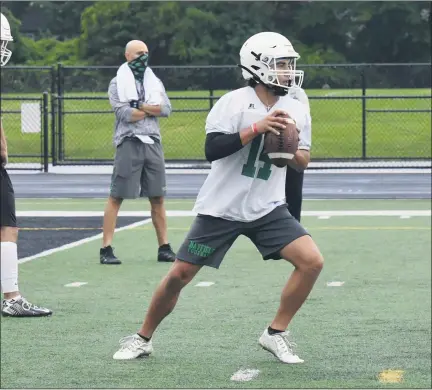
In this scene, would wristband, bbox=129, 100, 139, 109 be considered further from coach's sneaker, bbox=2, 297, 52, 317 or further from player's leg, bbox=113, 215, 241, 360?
player's leg, bbox=113, 215, 241, 360

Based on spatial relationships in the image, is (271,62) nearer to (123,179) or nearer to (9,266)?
(9,266)

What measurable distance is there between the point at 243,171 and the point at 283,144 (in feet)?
1.13

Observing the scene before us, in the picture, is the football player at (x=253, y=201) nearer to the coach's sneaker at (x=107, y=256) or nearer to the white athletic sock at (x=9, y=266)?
the white athletic sock at (x=9, y=266)

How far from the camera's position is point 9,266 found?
854cm

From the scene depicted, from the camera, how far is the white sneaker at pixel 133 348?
7.27 meters

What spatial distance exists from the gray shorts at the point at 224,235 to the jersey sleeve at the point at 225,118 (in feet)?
1.77

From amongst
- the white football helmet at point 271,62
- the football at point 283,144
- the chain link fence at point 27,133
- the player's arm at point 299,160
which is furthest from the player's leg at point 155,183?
the chain link fence at point 27,133

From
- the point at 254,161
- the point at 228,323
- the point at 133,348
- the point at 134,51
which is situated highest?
the point at 134,51

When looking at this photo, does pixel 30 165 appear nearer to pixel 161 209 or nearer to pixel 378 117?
pixel 378 117

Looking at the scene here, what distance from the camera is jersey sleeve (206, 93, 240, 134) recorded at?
6906 mm

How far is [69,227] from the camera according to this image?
15008 mm

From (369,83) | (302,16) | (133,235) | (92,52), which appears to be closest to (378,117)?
(369,83)

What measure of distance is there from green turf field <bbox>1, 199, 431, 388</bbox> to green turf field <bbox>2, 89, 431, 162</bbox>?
17362 mm

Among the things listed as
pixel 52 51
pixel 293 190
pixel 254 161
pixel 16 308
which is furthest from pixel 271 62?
pixel 52 51
